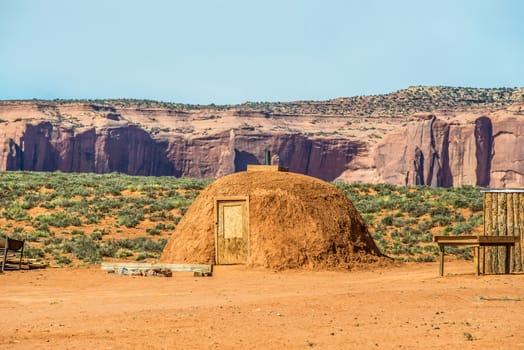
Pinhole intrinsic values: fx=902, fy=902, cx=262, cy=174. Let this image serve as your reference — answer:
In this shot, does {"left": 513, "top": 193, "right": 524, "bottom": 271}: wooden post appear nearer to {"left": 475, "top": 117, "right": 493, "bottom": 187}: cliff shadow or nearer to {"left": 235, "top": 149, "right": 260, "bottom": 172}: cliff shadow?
{"left": 475, "top": 117, "right": 493, "bottom": 187}: cliff shadow

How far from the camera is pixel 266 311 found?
13.2 metres

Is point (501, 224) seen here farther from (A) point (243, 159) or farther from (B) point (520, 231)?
(A) point (243, 159)

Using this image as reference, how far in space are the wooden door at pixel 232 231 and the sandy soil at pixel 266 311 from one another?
816 mm

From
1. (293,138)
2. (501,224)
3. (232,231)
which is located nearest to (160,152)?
(293,138)

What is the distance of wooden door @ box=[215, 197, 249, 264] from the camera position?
20938 mm

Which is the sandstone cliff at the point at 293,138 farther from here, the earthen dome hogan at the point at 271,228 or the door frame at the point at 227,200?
the door frame at the point at 227,200

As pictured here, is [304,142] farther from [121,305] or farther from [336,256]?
[121,305]

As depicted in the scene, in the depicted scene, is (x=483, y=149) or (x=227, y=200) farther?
(x=483, y=149)

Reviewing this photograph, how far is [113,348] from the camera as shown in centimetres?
992

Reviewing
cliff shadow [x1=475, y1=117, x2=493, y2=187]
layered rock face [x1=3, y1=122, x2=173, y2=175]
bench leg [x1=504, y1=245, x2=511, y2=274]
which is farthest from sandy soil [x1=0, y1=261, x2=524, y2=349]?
layered rock face [x1=3, y1=122, x2=173, y2=175]

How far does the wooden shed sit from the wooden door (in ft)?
18.2

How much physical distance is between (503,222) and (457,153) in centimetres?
6747

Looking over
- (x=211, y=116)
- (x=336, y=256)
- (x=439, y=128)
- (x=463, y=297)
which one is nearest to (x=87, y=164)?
(x=211, y=116)

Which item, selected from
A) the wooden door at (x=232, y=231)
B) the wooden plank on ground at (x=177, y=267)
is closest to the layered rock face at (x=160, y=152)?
the wooden door at (x=232, y=231)
